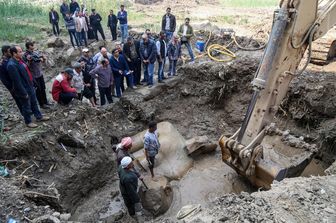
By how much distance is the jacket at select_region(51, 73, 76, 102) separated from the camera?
7348 mm

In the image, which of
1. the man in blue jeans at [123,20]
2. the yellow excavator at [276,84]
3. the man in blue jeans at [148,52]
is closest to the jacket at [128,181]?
the yellow excavator at [276,84]

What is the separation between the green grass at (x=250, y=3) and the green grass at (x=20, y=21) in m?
13.7

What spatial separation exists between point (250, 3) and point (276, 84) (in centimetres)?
2026

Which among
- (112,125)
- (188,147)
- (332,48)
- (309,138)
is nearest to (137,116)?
(112,125)

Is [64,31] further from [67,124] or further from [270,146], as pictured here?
[270,146]

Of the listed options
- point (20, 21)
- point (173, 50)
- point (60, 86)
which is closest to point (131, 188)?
point (60, 86)

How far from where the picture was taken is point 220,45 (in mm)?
12070

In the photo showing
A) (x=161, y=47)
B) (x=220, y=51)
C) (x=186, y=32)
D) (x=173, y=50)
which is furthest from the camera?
(x=220, y=51)

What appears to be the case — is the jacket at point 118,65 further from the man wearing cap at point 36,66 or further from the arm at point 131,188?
the arm at point 131,188

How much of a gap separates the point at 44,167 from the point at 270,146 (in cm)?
499

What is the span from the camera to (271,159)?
6586 millimetres

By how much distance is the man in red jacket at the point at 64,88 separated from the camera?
737 centimetres

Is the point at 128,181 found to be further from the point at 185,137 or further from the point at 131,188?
the point at 185,137

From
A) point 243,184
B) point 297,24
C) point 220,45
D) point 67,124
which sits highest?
point 297,24
